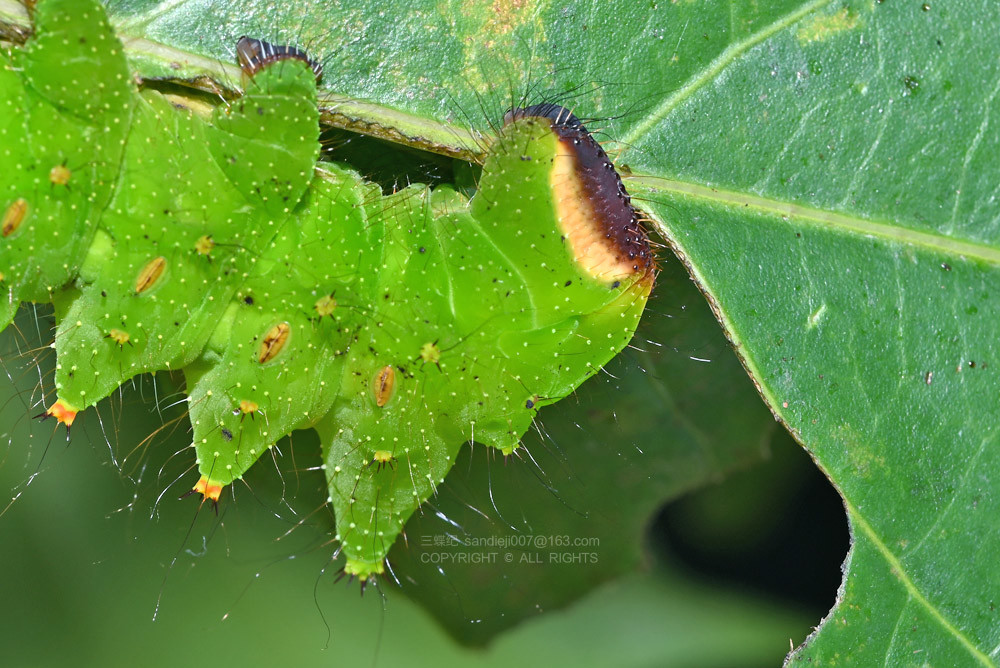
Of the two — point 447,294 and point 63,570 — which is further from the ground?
point 447,294

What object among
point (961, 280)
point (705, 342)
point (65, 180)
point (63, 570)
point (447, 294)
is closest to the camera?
point (65, 180)

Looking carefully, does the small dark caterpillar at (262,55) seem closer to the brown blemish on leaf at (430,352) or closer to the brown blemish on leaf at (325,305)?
the brown blemish on leaf at (325,305)

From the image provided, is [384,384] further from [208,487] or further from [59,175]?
[59,175]

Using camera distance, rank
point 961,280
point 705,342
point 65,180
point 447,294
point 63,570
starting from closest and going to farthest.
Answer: point 65,180 < point 447,294 < point 961,280 < point 705,342 < point 63,570

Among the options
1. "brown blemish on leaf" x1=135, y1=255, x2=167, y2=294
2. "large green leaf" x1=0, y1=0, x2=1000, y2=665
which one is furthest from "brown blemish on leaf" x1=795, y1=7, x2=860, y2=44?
"brown blemish on leaf" x1=135, y1=255, x2=167, y2=294

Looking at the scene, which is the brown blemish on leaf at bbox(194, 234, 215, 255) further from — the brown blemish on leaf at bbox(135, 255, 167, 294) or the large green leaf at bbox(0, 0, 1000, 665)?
the large green leaf at bbox(0, 0, 1000, 665)

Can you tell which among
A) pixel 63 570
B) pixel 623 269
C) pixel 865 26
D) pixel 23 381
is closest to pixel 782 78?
pixel 865 26

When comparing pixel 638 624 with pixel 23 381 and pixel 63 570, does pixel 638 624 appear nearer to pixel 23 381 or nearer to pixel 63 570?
pixel 63 570
